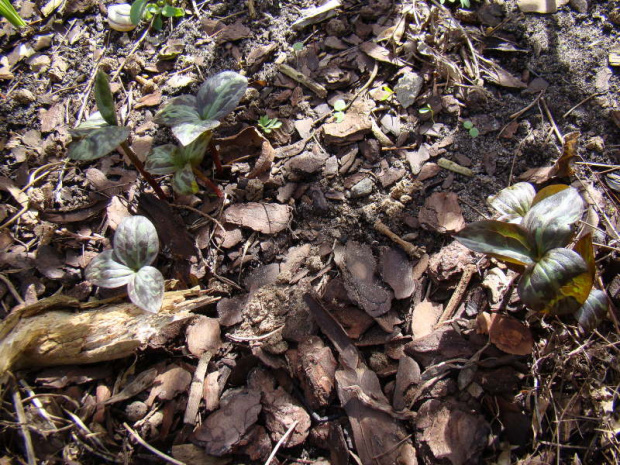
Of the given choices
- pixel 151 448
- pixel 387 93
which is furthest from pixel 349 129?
pixel 151 448

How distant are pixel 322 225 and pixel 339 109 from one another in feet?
2.04

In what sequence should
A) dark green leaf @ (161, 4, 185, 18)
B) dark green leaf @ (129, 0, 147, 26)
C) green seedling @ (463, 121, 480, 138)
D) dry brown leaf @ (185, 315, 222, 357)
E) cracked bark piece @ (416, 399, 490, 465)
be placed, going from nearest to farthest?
cracked bark piece @ (416, 399, 490, 465) → dry brown leaf @ (185, 315, 222, 357) → green seedling @ (463, 121, 480, 138) → dark green leaf @ (129, 0, 147, 26) → dark green leaf @ (161, 4, 185, 18)

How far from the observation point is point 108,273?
1.60 meters

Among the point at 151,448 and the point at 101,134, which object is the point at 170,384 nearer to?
the point at 151,448

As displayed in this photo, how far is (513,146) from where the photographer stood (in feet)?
6.23

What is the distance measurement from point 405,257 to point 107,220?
1368 mm

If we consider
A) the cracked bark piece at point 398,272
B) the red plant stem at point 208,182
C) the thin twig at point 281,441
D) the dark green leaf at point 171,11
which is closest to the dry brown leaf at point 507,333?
the cracked bark piece at point 398,272

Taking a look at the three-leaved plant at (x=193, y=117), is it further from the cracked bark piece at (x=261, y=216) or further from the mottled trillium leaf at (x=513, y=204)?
the mottled trillium leaf at (x=513, y=204)

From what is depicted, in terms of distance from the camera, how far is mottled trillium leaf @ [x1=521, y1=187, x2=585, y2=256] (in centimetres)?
128

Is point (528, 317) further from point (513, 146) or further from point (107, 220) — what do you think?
point (107, 220)

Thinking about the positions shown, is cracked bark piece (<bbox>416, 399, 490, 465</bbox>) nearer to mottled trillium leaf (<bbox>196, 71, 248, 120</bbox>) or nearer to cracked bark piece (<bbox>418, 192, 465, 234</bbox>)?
cracked bark piece (<bbox>418, 192, 465, 234</bbox>)

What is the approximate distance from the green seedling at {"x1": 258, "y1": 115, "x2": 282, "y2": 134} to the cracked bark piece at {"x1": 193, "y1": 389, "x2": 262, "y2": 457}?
1208mm

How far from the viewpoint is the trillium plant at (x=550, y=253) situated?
4.09ft

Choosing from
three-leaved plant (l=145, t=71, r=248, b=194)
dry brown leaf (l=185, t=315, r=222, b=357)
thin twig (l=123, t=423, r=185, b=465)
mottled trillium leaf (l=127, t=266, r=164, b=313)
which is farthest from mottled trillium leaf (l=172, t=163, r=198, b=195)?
thin twig (l=123, t=423, r=185, b=465)
